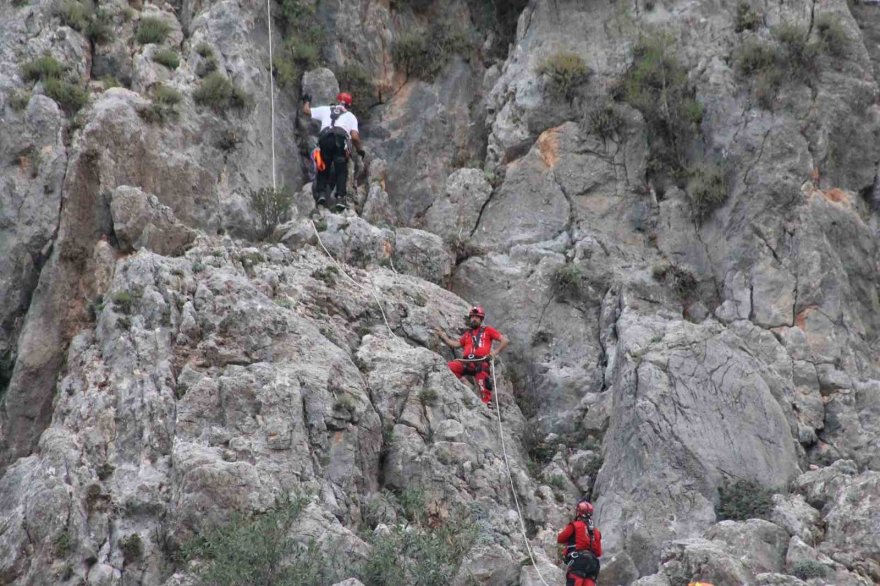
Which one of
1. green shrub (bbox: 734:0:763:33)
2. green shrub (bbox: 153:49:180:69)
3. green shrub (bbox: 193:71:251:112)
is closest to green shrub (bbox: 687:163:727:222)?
green shrub (bbox: 734:0:763:33)

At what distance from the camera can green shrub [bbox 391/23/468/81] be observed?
26.4 metres

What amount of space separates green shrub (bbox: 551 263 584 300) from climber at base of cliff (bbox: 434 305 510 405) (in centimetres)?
190

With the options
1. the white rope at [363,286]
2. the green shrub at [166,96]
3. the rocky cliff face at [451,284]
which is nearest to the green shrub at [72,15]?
the rocky cliff face at [451,284]

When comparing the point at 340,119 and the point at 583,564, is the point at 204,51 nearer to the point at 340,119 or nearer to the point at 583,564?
the point at 340,119

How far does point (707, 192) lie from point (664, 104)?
79.0 inches

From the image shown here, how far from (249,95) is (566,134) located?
228 inches

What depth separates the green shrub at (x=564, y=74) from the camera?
82.5ft

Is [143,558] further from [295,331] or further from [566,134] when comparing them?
[566,134]

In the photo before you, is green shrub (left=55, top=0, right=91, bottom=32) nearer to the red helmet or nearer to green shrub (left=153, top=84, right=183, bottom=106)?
green shrub (left=153, top=84, right=183, bottom=106)

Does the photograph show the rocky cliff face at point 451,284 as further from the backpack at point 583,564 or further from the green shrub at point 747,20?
the backpack at point 583,564

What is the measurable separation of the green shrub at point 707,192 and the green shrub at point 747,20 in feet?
10.9

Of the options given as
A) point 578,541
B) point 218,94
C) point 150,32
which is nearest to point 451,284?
point 218,94

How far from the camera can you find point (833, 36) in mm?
25203

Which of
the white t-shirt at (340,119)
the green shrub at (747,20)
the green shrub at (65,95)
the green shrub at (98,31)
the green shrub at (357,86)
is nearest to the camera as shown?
the green shrub at (65,95)
